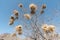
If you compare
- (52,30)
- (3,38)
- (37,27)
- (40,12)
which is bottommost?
(52,30)

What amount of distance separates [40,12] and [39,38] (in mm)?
669

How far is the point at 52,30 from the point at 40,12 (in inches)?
35.7

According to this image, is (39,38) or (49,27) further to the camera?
(39,38)

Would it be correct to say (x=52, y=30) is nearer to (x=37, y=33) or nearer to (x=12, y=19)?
(x=37, y=33)

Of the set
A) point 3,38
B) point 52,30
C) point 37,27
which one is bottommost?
point 52,30

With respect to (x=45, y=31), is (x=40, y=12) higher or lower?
higher

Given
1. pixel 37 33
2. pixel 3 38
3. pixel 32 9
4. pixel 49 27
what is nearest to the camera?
pixel 49 27

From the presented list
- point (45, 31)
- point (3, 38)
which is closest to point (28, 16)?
point (45, 31)

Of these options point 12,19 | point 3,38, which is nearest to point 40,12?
point 12,19

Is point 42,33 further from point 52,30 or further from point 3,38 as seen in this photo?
point 3,38

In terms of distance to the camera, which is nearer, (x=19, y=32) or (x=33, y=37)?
(x=19, y=32)

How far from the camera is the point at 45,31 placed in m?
4.71

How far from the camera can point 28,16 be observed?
5043 millimetres

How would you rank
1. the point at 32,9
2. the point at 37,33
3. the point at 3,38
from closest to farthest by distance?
the point at 32,9
the point at 37,33
the point at 3,38
